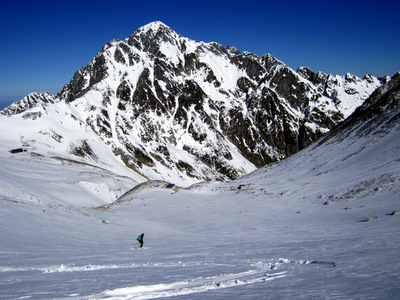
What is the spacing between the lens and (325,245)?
38.7ft

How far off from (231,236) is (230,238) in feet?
2.78

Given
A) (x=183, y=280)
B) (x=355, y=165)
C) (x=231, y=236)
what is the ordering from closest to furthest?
(x=183, y=280) → (x=231, y=236) → (x=355, y=165)

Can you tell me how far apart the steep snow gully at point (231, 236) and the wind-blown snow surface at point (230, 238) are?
7 cm

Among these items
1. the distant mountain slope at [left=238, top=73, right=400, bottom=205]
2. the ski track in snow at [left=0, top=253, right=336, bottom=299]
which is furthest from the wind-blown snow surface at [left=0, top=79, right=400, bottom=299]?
the distant mountain slope at [left=238, top=73, right=400, bottom=205]

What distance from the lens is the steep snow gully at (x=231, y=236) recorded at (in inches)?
263

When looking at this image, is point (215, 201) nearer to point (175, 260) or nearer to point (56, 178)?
point (175, 260)

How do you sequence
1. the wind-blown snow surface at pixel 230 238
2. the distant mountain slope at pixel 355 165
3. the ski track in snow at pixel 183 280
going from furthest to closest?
the distant mountain slope at pixel 355 165
the wind-blown snow surface at pixel 230 238
the ski track in snow at pixel 183 280

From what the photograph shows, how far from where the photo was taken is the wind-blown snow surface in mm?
6660

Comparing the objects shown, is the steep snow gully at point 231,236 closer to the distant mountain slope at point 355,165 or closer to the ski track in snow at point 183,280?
the ski track in snow at point 183,280

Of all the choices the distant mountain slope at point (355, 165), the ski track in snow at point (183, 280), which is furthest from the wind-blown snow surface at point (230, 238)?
the distant mountain slope at point (355, 165)

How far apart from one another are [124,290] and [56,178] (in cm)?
5029

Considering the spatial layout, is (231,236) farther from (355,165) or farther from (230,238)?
(355,165)

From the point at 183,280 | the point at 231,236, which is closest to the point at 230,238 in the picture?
the point at 231,236

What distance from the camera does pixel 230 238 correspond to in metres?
17.4
